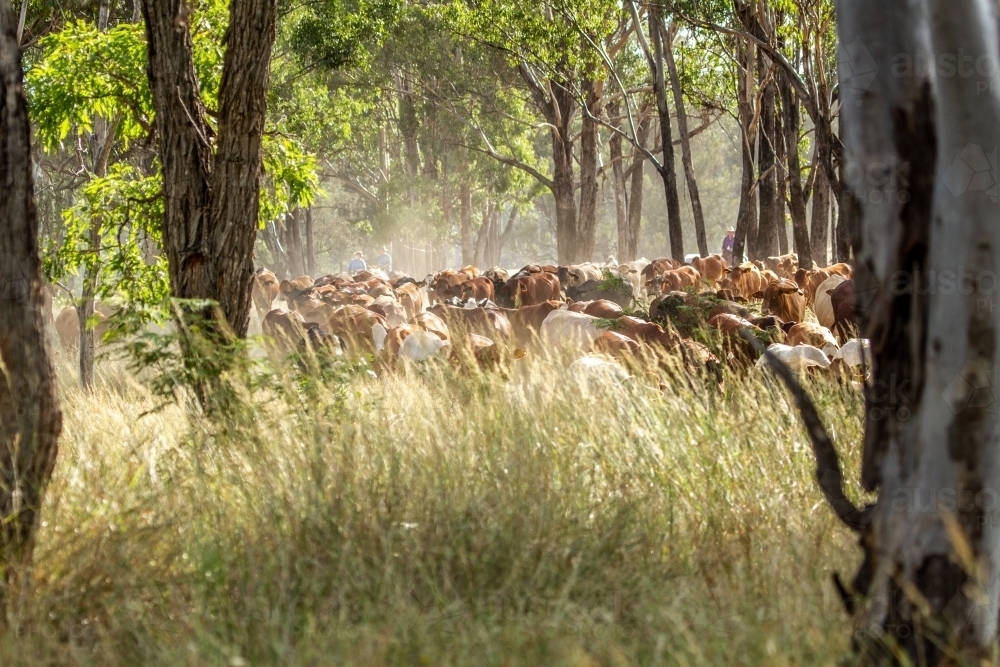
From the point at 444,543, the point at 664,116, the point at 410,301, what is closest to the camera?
the point at 444,543

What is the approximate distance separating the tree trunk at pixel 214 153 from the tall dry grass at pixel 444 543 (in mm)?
1377

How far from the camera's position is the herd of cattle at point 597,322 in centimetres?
850

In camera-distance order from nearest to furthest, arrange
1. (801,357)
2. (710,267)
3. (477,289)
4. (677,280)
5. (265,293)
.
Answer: (801,357)
(677,280)
(477,289)
(710,267)
(265,293)

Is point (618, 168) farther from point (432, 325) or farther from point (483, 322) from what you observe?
point (432, 325)

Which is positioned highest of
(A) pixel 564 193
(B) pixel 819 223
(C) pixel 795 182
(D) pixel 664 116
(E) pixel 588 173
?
(D) pixel 664 116

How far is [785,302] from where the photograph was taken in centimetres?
1333

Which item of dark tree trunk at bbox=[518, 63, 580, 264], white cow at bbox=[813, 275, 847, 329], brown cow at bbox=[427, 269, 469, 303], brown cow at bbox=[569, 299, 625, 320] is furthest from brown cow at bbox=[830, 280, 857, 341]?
dark tree trunk at bbox=[518, 63, 580, 264]

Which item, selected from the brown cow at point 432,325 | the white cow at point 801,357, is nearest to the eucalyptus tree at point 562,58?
the brown cow at point 432,325

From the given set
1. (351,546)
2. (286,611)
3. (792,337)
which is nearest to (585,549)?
(351,546)

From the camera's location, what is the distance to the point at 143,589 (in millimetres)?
3895

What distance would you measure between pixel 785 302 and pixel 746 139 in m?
10.1

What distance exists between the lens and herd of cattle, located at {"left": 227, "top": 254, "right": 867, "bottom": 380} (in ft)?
27.9

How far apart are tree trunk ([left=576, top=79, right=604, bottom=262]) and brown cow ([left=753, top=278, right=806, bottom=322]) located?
16.1 m

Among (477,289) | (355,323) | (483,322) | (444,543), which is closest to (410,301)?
(477,289)
